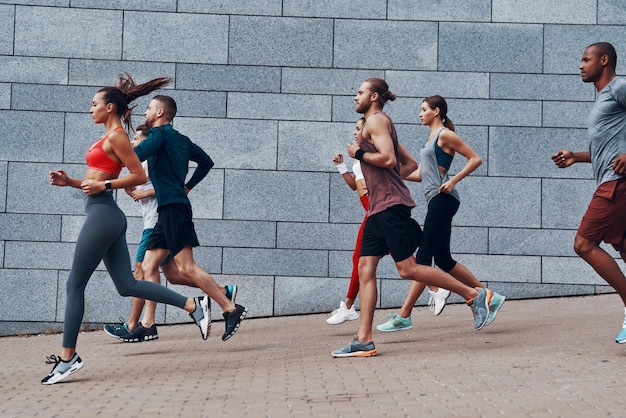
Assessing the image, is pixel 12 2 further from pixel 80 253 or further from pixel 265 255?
pixel 80 253

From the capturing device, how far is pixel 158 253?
25.3 ft

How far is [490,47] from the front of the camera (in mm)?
9695

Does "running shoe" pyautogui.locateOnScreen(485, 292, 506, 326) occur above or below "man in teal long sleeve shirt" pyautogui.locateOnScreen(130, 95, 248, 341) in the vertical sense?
below

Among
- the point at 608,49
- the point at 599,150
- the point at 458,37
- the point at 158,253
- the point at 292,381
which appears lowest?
the point at 292,381

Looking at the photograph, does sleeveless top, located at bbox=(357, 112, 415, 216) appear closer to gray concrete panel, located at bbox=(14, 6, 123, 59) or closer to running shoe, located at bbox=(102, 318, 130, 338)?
running shoe, located at bbox=(102, 318, 130, 338)

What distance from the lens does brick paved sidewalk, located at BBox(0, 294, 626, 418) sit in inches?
179

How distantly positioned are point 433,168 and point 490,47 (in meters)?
2.65

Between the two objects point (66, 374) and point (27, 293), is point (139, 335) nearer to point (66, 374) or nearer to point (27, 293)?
point (27, 293)

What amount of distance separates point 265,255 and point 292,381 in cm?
416

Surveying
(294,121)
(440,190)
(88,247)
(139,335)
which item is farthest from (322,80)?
(88,247)

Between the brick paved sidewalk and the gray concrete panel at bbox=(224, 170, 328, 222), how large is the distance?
55.7 inches

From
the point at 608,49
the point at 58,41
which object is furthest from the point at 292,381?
the point at 58,41

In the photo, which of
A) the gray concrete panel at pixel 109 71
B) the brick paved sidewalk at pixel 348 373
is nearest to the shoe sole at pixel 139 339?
the brick paved sidewalk at pixel 348 373

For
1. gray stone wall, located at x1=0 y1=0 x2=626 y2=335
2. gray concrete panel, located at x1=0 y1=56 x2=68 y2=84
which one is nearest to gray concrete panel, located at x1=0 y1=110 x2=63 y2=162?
gray stone wall, located at x1=0 y1=0 x2=626 y2=335
